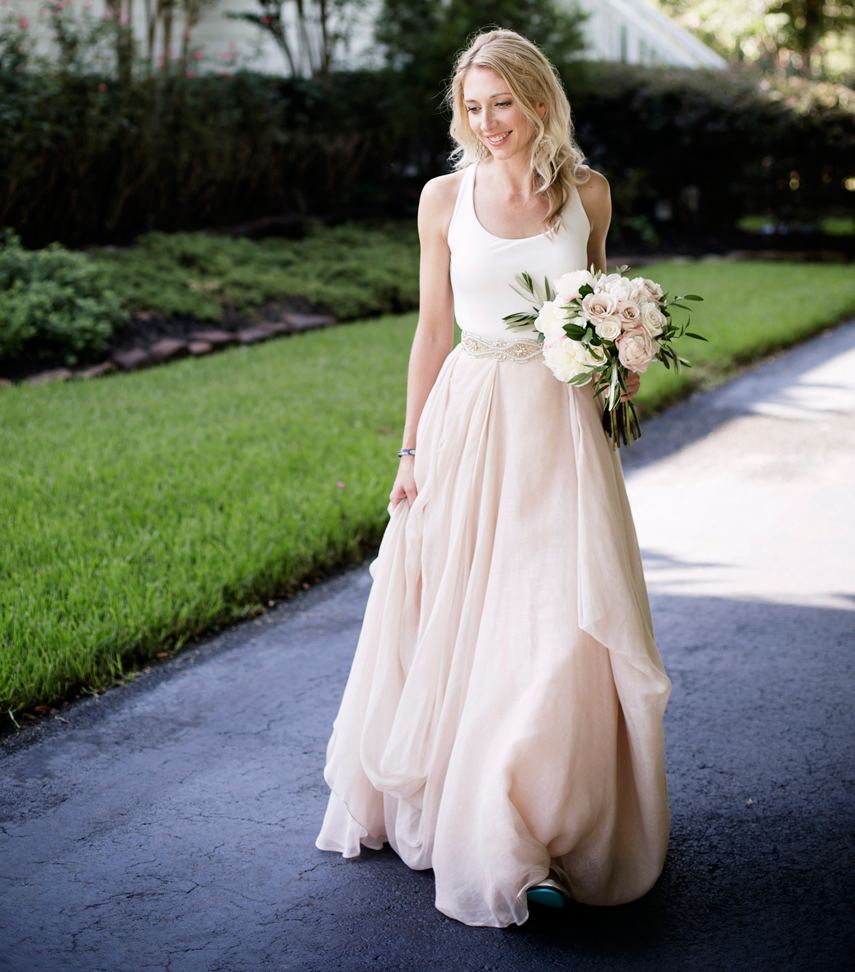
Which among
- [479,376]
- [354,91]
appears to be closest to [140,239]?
[354,91]

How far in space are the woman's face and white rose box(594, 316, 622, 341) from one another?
613 millimetres

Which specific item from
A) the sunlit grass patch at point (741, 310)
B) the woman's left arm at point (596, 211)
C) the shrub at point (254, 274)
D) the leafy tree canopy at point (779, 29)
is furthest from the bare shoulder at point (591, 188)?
the leafy tree canopy at point (779, 29)

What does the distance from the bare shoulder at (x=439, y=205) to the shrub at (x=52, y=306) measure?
245 inches

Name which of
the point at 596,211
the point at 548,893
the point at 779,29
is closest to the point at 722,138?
the point at 596,211

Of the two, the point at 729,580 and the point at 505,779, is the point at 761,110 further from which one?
the point at 505,779

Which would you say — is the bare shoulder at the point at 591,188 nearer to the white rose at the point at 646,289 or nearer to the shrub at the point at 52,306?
the white rose at the point at 646,289

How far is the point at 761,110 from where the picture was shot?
17.9 metres

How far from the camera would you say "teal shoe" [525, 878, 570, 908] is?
256cm

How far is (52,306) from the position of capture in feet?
28.9

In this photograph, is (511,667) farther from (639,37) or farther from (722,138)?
(639,37)

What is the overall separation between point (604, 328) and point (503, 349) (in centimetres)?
37

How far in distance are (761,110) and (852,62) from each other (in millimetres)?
21359

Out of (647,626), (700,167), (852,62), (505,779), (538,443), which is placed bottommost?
(505,779)

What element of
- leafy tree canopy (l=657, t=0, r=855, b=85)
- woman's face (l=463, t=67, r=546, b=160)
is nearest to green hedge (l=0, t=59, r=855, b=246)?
woman's face (l=463, t=67, r=546, b=160)
